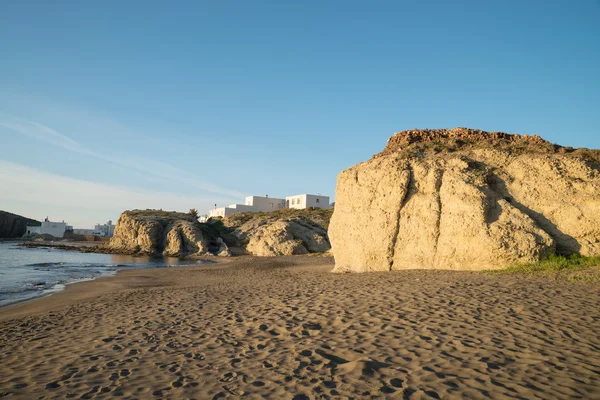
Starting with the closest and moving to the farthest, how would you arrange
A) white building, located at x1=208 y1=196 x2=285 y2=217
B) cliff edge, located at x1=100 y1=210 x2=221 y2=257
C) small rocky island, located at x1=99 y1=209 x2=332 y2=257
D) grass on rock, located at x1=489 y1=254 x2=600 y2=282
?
→ 1. grass on rock, located at x1=489 y1=254 x2=600 y2=282
2. small rocky island, located at x1=99 y1=209 x2=332 y2=257
3. cliff edge, located at x1=100 y1=210 x2=221 y2=257
4. white building, located at x1=208 y1=196 x2=285 y2=217

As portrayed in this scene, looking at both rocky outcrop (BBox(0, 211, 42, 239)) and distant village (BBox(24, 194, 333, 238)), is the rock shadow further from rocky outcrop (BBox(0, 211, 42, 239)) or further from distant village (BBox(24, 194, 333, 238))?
rocky outcrop (BBox(0, 211, 42, 239))

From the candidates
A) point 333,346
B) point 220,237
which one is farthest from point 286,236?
point 333,346

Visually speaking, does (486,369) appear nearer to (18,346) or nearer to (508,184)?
(18,346)

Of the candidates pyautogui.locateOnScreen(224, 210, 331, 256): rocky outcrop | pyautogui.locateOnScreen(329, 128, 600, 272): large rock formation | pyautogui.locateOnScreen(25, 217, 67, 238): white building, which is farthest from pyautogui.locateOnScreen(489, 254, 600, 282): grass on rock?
pyautogui.locateOnScreen(25, 217, 67, 238): white building

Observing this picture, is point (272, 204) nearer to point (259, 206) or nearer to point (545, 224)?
point (259, 206)

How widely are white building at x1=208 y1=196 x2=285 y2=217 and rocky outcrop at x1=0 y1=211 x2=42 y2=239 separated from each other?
212 ft

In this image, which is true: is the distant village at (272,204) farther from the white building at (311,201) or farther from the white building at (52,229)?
the white building at (52,229)

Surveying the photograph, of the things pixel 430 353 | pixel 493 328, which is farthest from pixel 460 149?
pixel 430 353

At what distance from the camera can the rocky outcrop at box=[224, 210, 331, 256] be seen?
41.4m

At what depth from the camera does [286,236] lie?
42.5 meters

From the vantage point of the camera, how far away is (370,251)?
1675 centimetres

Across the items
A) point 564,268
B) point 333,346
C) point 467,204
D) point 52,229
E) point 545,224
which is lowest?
point 333,346

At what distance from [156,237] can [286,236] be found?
1933 cm

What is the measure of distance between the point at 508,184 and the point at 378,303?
929 centimetres
